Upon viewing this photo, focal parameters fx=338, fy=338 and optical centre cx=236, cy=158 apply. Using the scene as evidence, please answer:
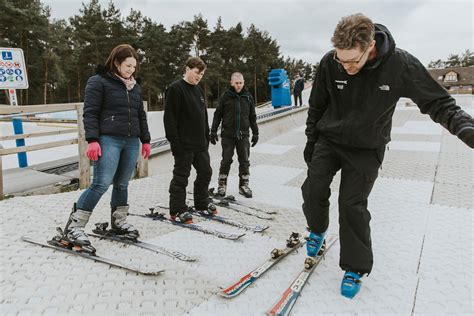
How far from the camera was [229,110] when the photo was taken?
509 cm

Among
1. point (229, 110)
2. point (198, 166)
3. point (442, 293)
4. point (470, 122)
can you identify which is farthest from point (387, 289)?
point (229, 110)

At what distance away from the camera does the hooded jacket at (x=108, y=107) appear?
2.94m

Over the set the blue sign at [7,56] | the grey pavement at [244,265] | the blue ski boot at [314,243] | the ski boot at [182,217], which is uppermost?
the blue sign at [7,56]

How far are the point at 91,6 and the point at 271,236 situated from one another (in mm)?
45842

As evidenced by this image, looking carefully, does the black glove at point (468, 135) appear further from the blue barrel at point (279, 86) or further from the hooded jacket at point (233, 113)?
the blue barrel at point (279, 86)

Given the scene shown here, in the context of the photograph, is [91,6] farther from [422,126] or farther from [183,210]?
[183,210]

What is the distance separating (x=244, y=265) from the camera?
2.90 m

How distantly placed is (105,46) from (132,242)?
1608 inches

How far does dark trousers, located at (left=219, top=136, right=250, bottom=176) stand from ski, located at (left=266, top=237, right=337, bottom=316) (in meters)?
2.37

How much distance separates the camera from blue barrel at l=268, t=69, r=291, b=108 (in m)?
15.5

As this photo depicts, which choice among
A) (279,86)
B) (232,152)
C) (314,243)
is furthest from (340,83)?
(279,86)

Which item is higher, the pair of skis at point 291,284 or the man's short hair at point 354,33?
the man's short hair at point 354,33

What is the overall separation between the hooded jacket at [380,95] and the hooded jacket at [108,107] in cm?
181

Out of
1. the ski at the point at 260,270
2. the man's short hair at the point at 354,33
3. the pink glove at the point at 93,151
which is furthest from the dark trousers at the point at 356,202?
the pink glove at the point at 93,151
